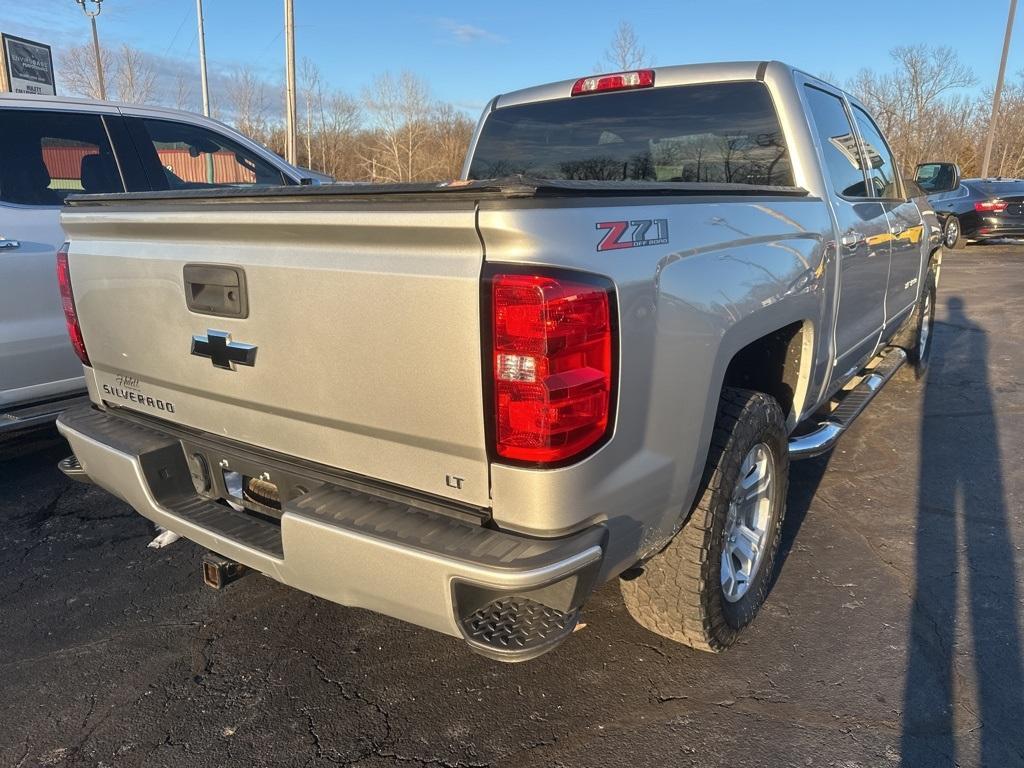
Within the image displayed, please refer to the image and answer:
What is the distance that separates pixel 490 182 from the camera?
1.73 m

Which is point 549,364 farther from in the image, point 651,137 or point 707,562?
point 651,137

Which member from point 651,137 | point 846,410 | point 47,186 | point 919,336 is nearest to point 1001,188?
point 919,336

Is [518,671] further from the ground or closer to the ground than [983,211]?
closer to the ground

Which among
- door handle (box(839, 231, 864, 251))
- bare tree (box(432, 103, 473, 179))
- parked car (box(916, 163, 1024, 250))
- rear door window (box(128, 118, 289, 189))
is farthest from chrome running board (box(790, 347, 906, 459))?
bare tree (box(432, 103, 473, 179))

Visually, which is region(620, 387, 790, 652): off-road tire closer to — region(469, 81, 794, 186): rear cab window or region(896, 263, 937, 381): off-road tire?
region(469, 81, 794, 186): rear cab window

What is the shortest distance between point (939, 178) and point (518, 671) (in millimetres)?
5017

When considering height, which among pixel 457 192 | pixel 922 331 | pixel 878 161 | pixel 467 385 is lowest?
pixel 922 331

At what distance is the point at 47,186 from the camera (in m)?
4.28

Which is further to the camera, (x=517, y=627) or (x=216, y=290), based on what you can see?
(x=216, y=290)

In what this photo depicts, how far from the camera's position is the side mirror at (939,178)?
5.59 m

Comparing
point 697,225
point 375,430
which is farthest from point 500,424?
point 697,225

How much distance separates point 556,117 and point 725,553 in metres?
2.39

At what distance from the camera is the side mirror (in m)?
5.59

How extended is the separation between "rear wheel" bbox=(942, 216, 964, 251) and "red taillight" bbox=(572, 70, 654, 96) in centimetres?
1614
